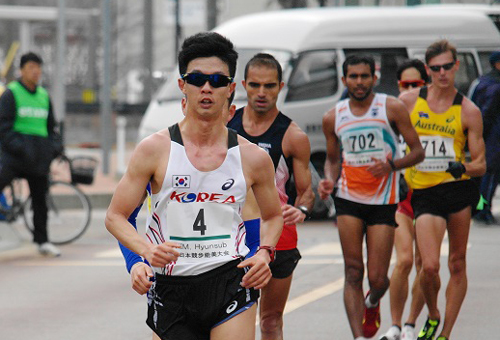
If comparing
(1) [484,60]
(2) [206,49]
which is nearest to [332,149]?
(2) [206,49]

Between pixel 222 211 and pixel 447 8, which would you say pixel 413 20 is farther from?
pixel 222 211

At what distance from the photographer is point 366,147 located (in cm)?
764

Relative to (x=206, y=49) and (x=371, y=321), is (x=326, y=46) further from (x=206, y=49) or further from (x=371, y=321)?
(x=206, y=49)

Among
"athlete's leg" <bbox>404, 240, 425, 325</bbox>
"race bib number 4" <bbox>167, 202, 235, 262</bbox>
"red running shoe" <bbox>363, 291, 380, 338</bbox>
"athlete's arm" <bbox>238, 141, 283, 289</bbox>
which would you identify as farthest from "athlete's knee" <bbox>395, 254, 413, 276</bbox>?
"race bib number 4" <bbox>167, 202, 235, 262</bbox>

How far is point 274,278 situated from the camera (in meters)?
6.58

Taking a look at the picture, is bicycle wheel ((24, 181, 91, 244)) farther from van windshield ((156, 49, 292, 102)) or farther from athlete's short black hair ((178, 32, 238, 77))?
athlete's short black hair ((178, 32, 238, 77))

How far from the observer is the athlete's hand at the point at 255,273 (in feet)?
15.7

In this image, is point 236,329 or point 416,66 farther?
point 416,66

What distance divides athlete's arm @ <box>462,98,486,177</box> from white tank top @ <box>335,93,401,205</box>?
18.2 inches

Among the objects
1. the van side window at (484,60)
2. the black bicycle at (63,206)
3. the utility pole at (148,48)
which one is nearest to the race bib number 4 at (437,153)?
the black bicycle at (63,206)

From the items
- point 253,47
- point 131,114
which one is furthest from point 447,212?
point 131,114

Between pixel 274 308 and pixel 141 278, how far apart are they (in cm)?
212

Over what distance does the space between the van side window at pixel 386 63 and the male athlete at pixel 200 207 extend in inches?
A: 439

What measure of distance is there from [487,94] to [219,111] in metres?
9.60
